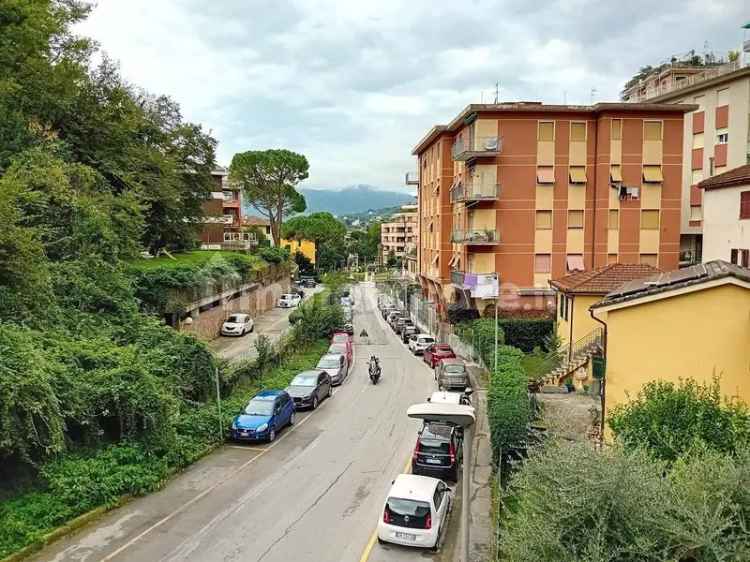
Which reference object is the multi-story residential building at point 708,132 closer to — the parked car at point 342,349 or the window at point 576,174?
the window at point 576,174

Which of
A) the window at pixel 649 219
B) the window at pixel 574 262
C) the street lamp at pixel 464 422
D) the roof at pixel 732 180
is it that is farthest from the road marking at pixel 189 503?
the window at pixel 649 219

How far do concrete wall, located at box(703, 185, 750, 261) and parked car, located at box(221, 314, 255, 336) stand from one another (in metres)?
26.8

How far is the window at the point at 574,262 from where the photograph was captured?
3766 cm

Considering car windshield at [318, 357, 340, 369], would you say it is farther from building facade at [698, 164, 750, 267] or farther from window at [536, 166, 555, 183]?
building facade at [698, 164, 750, 267]

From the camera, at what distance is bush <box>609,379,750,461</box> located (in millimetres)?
10234

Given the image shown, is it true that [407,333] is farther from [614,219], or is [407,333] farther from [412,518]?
[412,518]

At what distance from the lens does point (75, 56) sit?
88.7 ft

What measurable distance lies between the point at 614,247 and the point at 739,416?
28186 millimetres

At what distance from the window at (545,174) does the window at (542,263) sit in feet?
14.9

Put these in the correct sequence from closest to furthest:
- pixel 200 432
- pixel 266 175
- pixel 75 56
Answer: pixel 200 432 → pixel 75 56 → pixel 266 175

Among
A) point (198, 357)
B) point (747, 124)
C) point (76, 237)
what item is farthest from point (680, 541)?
point (747, 124)

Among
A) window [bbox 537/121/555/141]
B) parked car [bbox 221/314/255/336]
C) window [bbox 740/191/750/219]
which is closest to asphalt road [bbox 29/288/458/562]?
window [bbox 740/191/750/219]

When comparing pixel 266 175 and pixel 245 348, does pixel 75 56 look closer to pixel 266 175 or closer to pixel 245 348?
pixel 245 348

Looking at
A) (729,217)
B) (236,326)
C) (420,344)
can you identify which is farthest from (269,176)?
(729,217)
